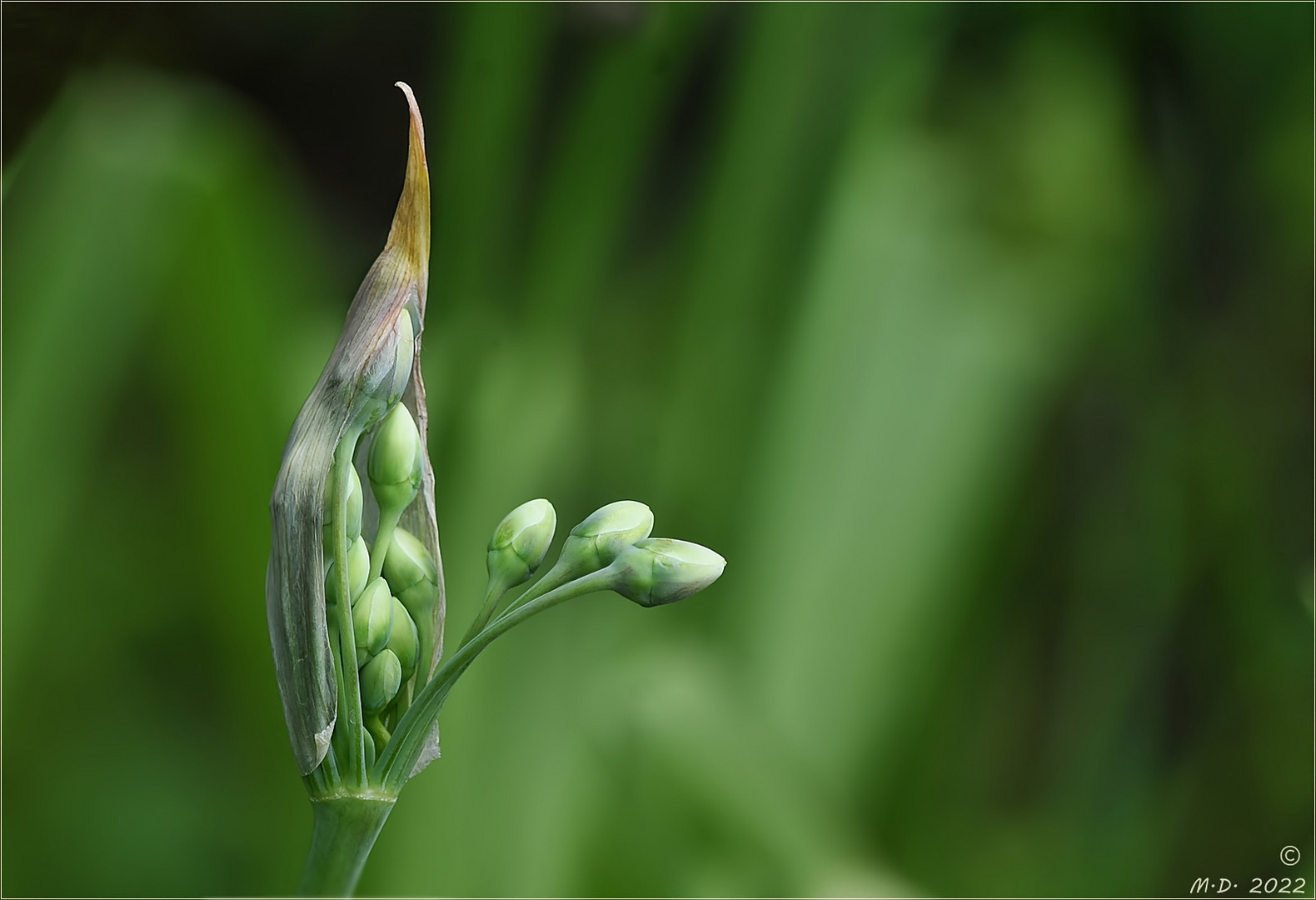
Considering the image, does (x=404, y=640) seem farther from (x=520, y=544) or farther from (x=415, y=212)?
(x=415, y=212)

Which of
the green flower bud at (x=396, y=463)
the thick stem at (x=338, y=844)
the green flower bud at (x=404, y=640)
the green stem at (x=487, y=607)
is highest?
the green flower bud at (x=396, y=463)

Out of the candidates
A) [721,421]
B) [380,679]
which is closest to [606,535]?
[380,679]

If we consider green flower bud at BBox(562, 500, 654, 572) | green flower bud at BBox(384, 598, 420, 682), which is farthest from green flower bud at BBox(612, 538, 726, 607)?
green flower bud at BBox(384, 598, 420, 682)

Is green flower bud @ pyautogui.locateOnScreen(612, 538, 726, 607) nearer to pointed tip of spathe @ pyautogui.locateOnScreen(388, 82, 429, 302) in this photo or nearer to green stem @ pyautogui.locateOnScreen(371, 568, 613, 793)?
green stem @ pyautogui.locateOnScreen(371, 568, 613, 793)

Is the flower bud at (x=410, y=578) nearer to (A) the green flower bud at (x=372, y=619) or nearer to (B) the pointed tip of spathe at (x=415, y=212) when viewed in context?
(A) the green flower bud at (x=372, y=619)

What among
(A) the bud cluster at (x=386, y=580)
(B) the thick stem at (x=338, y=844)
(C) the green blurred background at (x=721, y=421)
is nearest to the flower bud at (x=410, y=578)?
(A) the bud cluster at (x=386, y=580)

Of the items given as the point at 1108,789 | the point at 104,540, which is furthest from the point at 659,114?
the point at 1108,789

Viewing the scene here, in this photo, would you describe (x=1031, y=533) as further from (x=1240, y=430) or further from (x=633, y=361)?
(x=633, y=361)
